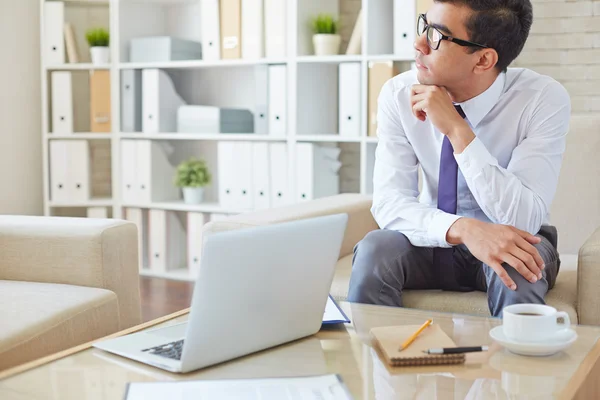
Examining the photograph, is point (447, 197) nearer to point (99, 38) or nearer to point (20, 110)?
point (99, 38)

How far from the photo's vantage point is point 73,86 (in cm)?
412

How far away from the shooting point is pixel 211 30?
3664 mm

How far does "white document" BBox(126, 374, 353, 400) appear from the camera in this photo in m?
1.04

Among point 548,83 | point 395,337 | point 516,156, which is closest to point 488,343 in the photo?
point 395,337

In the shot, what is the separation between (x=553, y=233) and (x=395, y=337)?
0.82m

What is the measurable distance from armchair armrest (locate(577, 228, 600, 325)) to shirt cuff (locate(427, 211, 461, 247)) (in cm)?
28

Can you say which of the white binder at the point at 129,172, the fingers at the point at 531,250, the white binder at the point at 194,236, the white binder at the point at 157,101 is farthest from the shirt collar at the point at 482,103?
the white binder at the point at 129,172

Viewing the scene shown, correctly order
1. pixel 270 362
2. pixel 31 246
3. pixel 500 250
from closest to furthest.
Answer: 1. pixel 270 362
2. pixel 500 250
3. pixel 31 246

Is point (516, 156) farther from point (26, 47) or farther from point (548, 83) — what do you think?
point (26, 47)

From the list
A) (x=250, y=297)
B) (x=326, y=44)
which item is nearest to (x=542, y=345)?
(x=250, y=297)

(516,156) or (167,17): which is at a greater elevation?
(167,17)

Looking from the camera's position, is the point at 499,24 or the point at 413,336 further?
the point at 499,24

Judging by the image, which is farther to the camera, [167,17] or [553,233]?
[167,17]

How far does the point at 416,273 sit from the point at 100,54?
2543 millimetres
